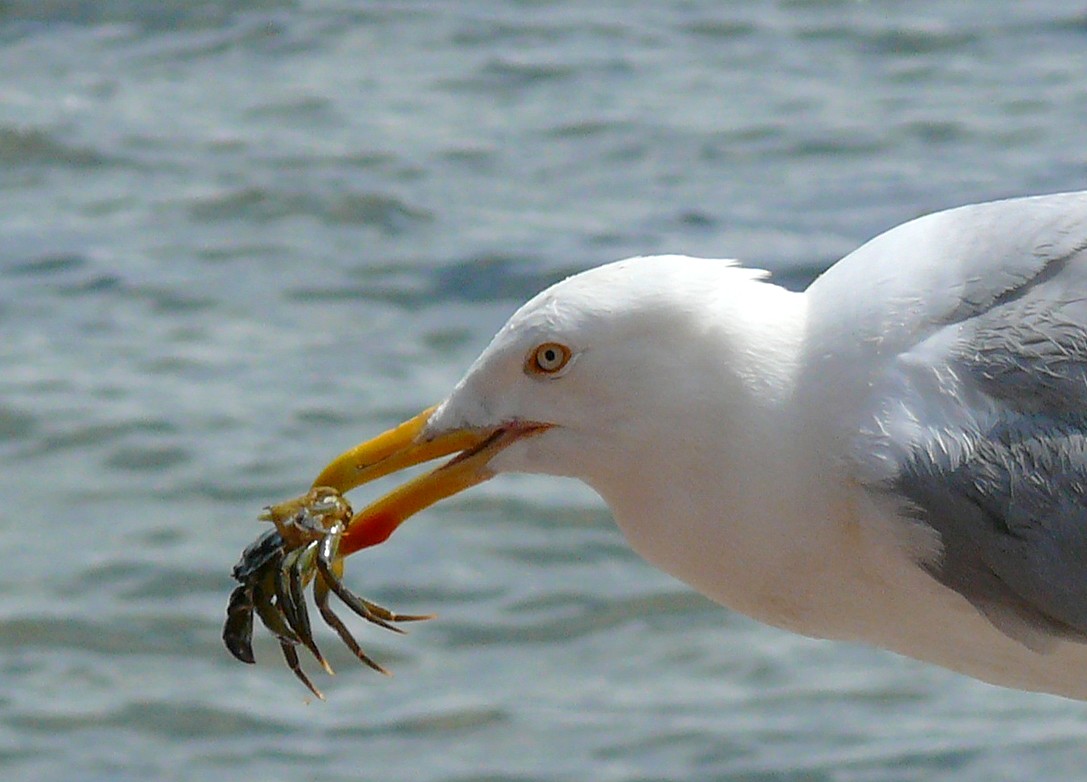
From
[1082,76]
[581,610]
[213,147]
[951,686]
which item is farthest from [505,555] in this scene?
[1082,76]

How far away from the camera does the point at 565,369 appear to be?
4379 mm

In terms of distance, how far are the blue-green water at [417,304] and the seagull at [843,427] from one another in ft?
7.47

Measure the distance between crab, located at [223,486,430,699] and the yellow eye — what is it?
0.55 m

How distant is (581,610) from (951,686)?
126 cm

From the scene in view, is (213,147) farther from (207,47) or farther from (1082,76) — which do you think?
(1082,76)

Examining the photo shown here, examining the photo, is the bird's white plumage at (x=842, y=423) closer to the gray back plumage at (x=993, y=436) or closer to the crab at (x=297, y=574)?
the gray back plumage at (x=993, y=436)

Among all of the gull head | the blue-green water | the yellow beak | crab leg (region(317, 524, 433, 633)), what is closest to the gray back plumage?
the gull head

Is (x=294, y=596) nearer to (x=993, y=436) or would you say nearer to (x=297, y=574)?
(x=297, y=574)

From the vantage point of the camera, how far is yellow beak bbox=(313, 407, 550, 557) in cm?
449

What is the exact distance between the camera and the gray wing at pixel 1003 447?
427cm

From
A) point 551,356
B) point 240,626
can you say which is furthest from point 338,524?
point 551,356

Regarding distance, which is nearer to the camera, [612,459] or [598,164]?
[612,459]

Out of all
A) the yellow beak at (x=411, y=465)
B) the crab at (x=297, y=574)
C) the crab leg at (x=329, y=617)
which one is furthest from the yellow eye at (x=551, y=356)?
the crab leg at (x=329, y=617)

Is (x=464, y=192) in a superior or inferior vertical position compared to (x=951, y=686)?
superior
